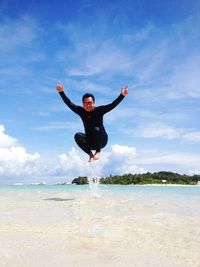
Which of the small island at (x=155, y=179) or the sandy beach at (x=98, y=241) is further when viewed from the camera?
the small island at (x=155, y=179)

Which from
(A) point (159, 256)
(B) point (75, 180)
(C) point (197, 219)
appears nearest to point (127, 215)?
(C) point (197, 219)

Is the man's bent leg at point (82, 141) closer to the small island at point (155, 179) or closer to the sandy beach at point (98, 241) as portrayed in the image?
the sandy beach at point (98, 241)

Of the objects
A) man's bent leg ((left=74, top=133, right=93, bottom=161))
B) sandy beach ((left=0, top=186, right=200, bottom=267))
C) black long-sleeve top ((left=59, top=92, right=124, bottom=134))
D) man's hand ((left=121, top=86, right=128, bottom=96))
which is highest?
man's hand ((left=121, top=86, right=128, bottom=96))

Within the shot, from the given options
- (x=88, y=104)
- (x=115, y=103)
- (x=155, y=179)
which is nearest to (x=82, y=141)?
(x=88, y=104)

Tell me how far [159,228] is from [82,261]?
2.85 m

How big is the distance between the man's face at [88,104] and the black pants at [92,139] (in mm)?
529

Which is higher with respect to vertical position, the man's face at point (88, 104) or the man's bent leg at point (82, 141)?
the man's face at point (88, 104)

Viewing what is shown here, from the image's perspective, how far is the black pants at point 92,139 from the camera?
8.55 meters

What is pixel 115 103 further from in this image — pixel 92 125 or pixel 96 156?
pixel 96 156

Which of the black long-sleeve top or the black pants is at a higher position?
the black long-sleeve top

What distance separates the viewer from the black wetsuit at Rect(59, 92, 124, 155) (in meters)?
8.49

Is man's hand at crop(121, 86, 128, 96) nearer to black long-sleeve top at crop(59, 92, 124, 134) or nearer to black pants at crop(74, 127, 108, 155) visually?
black long-sleeve top at crop(59, 92, 124, 134)

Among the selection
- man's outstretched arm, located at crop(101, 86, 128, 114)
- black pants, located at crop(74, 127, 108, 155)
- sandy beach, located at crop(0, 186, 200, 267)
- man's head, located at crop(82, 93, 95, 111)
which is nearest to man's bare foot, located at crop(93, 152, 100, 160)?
black pants, located at crop(74, 127, 108, 155)

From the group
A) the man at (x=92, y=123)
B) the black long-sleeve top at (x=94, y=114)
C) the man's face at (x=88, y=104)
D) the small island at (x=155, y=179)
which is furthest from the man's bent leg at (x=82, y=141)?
the small island at (x=155, y=179)
